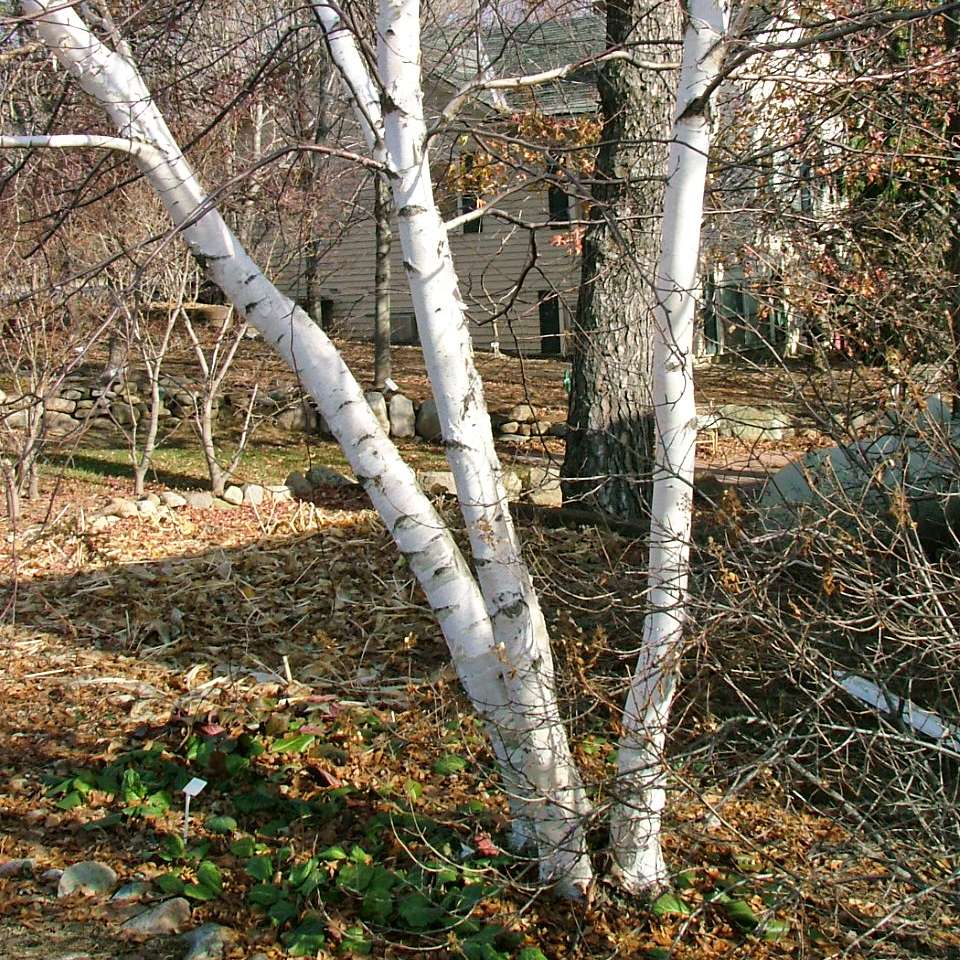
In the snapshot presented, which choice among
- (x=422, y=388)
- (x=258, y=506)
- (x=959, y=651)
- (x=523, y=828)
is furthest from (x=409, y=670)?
(x=422, y=388)

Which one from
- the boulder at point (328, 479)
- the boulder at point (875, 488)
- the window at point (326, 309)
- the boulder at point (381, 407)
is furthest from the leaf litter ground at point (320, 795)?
the window at point (326, 309)

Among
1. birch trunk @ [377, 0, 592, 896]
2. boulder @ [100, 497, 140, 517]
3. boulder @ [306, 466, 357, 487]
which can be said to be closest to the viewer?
birch trunk @ [377, 0, 592, 896]

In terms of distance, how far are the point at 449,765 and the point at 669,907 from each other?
1168 mm

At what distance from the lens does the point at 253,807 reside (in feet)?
13.8

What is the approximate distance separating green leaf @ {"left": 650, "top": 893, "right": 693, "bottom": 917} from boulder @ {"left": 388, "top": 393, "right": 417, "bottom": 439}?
1026 cm

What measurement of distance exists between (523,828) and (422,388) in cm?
1238

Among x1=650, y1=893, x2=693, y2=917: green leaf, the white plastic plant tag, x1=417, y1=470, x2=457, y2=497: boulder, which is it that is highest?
x1=417, y1=470, x2=457, y2=497: boulder

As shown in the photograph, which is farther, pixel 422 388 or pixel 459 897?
pixel 422 388

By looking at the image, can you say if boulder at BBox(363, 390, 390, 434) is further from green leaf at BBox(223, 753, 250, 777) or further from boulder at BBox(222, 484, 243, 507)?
green leaf at BBox(223, 753, 250, 777)

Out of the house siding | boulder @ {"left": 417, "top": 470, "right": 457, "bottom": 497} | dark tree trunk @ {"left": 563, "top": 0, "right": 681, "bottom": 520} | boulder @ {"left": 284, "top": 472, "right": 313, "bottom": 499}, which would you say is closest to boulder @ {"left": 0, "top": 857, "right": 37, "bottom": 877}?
dark tree trunk @ {"left": 563, "top": 0, "right": 681, "bottom": 520}

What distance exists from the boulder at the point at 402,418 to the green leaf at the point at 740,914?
33.6 ft

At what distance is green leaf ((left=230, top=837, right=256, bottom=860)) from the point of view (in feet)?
12.9

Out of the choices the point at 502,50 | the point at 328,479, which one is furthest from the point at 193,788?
the point at 328,479

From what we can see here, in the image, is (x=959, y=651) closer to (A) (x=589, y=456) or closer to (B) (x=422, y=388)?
(A) (x=589, y=456)
